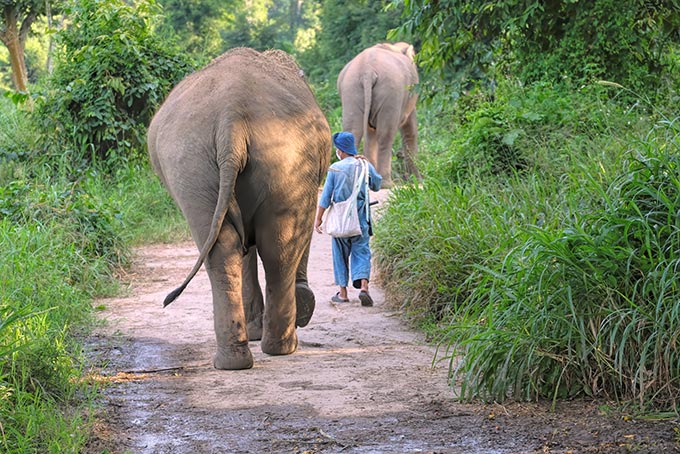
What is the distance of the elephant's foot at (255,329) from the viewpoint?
696 centimetres

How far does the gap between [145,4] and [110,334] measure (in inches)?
295

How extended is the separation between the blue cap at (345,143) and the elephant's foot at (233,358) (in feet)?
10.5

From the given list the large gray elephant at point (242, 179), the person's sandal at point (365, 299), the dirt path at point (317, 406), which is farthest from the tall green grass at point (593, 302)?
the person's sandal at point (365, 299)

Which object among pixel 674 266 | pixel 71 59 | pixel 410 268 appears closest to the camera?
pixel 674 266

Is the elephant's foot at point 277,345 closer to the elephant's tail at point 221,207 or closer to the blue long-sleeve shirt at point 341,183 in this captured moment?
the elephant's tail at point 221,207

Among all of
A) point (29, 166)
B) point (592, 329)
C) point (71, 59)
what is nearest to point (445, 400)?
point (592, 329)

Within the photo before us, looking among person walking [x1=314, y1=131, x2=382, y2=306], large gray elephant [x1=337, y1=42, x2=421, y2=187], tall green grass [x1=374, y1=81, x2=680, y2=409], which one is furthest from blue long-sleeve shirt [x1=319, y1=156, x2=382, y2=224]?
large gray elephant [x1=337, y1=42, x2=421, y2=187]

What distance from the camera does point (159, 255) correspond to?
36.7 ft

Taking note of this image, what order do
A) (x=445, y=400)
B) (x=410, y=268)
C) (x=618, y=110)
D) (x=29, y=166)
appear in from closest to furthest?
(x=445, y=400) → (x=410, y=268) → (x=618, y=110) → (x=29, y=166)

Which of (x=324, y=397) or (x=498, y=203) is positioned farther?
(x=498, y=203)

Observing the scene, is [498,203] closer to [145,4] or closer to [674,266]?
[674,266]

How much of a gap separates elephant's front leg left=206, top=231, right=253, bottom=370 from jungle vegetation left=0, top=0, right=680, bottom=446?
81 cm

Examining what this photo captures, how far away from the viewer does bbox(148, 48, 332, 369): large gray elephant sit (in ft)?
18.9

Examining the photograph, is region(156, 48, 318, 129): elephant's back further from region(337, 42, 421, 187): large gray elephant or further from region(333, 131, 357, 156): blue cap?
region(337, 42, 421, 187): large gray elephant
